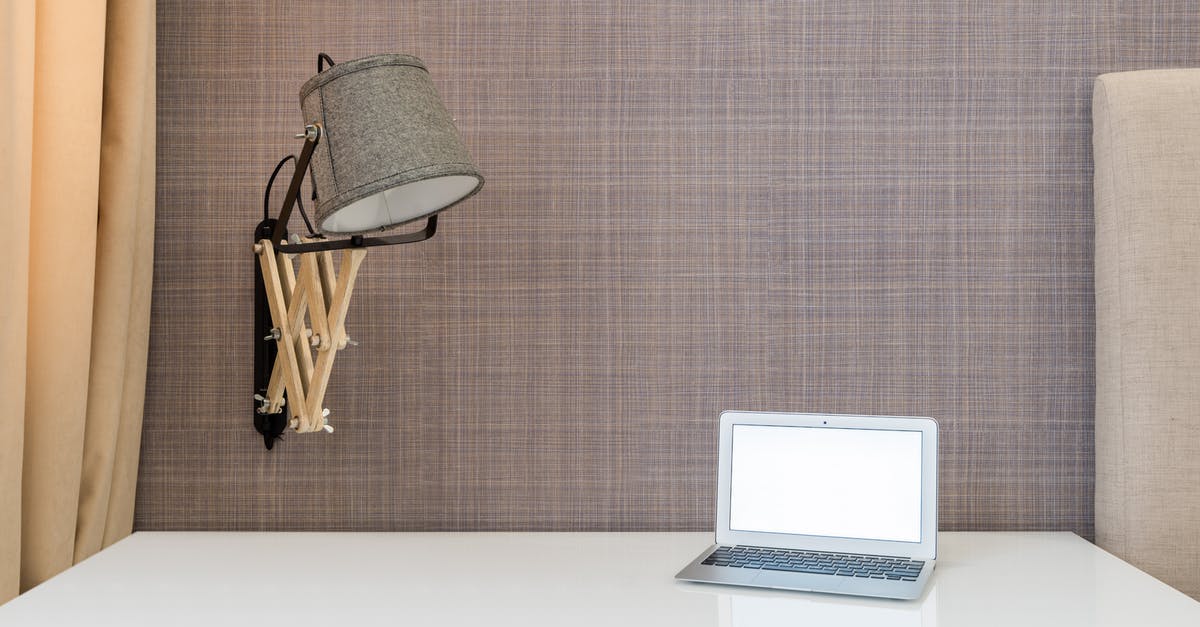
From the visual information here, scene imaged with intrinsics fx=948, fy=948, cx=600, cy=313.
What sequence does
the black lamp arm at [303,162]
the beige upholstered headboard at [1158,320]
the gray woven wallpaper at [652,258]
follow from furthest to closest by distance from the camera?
the gray woven wallpaper at [652,258], the beige upholstered headboard at [1158,320], the black lamp arm at [303,162]

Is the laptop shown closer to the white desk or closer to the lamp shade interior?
the white desk

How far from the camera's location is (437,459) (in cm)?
133

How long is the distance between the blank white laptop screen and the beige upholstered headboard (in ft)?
1.08

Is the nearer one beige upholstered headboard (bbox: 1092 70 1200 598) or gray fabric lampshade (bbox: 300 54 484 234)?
gray fabric lampshade (bbox: 300 54 484 234)

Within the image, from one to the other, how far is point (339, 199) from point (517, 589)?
460mm

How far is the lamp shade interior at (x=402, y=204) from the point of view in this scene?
1120mm

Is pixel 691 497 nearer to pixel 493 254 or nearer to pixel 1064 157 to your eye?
pixel 493 254

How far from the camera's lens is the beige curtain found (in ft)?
3.40

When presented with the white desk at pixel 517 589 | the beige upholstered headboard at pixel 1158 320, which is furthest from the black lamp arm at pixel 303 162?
the beige upholstered headboard at pixel 1158 320

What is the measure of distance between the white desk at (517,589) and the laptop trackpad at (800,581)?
13mm

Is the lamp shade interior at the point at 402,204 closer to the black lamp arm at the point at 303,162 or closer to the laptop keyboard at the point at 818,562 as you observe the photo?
the black lamp arm at the point at 303,162

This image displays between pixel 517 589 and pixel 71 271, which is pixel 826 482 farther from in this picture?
pixel 71 271

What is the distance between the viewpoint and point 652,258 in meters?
1.33

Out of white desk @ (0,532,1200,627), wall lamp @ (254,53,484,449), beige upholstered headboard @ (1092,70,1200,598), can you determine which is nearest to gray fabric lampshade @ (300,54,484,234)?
wall lamp @ (254,53,484,449)
